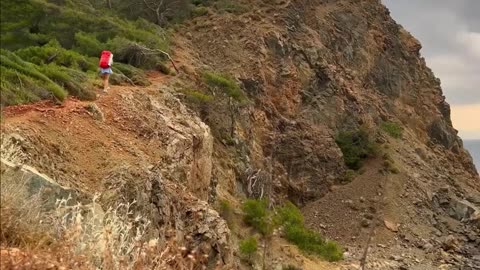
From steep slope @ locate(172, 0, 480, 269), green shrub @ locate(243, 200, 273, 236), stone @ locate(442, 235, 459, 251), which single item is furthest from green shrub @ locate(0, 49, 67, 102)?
stone @ locate(442, 235, 459, 251)

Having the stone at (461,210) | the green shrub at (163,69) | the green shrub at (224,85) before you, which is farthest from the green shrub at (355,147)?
the green shrub at (163,69)

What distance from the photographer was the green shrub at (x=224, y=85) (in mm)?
24609

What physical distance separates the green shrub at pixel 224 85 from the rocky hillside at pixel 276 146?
0.29 feet

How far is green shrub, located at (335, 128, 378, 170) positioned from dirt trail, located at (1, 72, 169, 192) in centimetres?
2322

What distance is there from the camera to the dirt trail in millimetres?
9219

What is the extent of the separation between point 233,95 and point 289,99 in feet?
24.4

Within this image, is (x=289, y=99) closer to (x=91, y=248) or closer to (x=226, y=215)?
(x=226, y=215)

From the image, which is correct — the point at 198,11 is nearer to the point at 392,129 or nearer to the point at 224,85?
the point at 224,85

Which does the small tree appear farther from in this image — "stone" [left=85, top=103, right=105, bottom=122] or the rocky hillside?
"stone" [left=85, top=103, right=105, bottom=122]

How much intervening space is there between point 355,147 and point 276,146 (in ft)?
21.7

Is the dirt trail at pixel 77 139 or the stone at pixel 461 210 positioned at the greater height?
the dirt trail at pixel 77 139

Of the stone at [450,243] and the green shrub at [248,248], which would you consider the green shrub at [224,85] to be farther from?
the stone at [450,243]

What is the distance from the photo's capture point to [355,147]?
3459 centimetres

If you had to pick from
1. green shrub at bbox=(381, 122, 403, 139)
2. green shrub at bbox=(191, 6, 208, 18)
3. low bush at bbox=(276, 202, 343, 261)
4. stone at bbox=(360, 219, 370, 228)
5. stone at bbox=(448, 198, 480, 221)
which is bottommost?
low bush at bbox=(276, 202, 343, 261)
